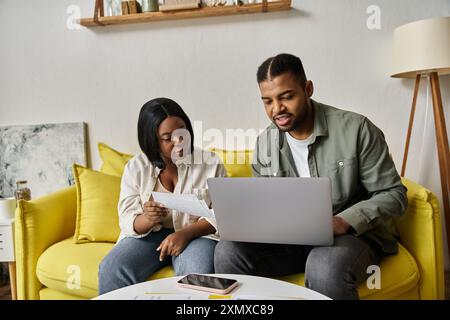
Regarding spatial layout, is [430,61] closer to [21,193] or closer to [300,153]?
[300,153]

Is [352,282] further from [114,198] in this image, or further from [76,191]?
[76,191]

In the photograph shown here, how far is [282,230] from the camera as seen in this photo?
1.12 m

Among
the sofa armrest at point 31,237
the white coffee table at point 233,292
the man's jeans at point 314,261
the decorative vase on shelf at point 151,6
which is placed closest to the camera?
the white coffee table at point 233,292

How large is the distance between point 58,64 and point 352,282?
200 centimetres

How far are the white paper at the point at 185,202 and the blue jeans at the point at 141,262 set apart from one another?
18cm

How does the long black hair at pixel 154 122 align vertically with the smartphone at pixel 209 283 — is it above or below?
above

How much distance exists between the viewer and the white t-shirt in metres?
1.43

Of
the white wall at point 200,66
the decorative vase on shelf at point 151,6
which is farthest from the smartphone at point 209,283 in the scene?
the decorative vase on shelf at point 151,6

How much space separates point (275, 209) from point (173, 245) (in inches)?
18.0

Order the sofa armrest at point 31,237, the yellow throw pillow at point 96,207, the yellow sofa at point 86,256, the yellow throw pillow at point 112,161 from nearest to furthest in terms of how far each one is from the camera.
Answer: the yellow sofa at point 86,256
the sofa armrest at point 31,237
the yellow throw pillow at point 96,207
the yellow throw pillow at point 112,161

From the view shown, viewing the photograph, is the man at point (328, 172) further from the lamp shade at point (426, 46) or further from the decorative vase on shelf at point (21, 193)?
the decorative vase on shelf at point (21, 193)

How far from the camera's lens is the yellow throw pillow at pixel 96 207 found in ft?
5.56

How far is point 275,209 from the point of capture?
106 cm
